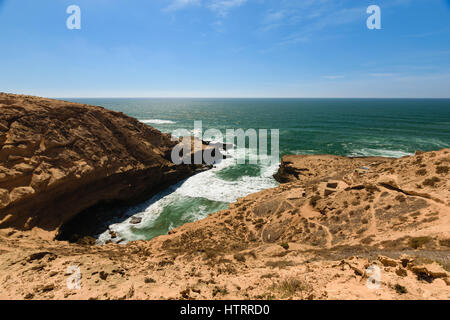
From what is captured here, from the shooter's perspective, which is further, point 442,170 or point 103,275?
point 442,170

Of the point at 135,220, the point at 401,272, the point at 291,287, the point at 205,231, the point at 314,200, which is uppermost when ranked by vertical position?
the point at 401,272

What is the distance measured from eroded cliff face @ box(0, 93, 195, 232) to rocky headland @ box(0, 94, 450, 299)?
116 mm

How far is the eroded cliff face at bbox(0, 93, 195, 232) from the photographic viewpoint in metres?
18.1

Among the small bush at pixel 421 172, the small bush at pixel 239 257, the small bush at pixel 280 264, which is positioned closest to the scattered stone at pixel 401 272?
the small bush at pixel 280 264

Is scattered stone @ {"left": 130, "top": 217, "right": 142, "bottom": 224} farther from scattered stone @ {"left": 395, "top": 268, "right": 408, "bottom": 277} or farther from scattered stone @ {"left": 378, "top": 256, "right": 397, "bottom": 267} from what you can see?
scattered stone @ {"left": 395, "top": 268, "right": 408, "bottom": 277}

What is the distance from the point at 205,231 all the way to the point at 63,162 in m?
17.7

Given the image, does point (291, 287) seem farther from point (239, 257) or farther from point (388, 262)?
point (239, 257)

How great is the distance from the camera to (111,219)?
23641 millimetres

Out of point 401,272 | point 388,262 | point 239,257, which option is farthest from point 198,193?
point 401,272

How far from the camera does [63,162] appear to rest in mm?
21266

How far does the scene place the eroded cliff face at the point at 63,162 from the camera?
18109 mm

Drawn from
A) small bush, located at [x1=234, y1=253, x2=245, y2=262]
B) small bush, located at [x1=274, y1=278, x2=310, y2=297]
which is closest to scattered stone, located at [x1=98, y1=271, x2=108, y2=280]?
small bush, located at [x1=234, y1=253, x2=245, y2=262]

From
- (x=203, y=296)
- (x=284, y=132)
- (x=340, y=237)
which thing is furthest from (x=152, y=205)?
(x=284, y=132)
